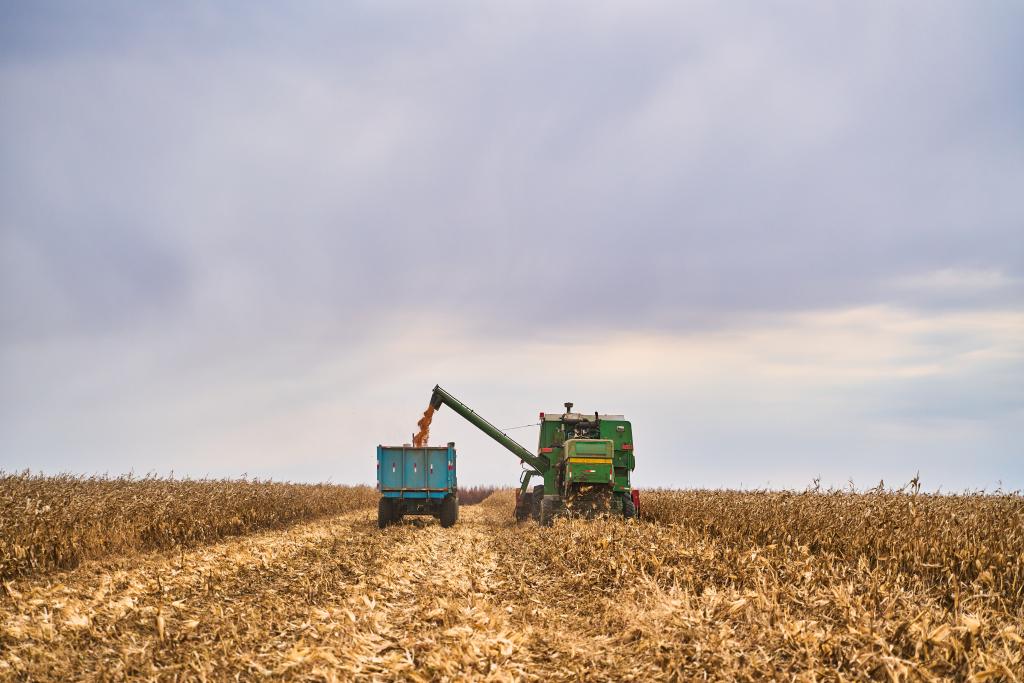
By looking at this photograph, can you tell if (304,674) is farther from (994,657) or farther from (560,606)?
(994,657)

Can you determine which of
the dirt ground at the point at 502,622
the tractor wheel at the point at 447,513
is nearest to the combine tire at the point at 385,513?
the tractor wheel at the point at 447,513

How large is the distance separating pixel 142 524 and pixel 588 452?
33.1ft

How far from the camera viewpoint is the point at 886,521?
11.1 m

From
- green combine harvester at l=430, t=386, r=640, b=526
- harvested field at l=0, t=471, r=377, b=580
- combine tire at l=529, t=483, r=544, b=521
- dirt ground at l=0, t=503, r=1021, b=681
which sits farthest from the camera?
combine tire at l=529, t=483, r=544, b=521

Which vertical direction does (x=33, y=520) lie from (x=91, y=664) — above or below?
above

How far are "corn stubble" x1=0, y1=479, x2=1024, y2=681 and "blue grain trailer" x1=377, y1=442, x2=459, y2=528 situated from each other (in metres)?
6.19

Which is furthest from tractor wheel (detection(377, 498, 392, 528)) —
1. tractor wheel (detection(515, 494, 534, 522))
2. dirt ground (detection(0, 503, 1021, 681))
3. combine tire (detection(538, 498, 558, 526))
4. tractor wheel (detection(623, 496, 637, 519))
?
dirt ground (detection(0, 503, 1021, 681))

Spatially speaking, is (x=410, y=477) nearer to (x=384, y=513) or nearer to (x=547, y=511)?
(x=384, y=513)

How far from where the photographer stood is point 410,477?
19750 millimetres

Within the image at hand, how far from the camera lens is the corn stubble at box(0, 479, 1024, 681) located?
6348mm

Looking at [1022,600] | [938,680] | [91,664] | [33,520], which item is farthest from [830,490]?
[33,520]

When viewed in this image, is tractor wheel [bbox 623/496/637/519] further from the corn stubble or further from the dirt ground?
the dirt ground

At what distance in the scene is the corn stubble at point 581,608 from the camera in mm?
6348

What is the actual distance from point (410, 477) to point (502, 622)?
12520mm
